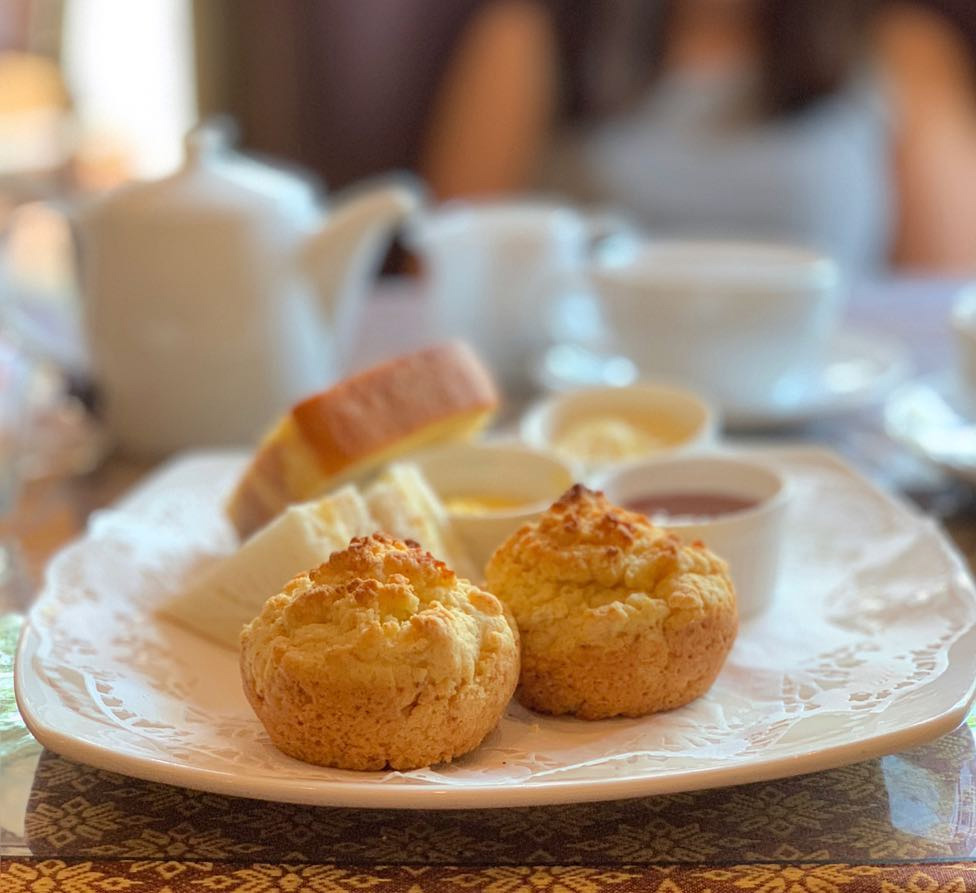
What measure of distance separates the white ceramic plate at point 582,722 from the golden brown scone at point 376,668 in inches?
1.0

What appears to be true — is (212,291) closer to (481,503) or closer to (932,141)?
(481,503)

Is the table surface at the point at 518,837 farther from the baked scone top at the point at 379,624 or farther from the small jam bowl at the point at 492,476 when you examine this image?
the small jam bowl at the point at 492,476

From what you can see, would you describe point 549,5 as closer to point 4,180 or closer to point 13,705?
point 4,180

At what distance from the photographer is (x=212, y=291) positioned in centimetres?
182

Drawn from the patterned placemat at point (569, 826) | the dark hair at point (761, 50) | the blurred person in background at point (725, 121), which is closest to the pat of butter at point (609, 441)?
the patterned placemat at point (569, 826)

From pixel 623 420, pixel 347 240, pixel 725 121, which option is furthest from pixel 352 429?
pixel 725 121

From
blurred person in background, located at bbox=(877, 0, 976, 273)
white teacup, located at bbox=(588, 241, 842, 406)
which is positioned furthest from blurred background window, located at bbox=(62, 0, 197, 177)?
white teacup, located at bbox=(588, 241, 842, 406)

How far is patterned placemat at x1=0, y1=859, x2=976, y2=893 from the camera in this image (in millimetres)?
843

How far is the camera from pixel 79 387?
2.08 meters

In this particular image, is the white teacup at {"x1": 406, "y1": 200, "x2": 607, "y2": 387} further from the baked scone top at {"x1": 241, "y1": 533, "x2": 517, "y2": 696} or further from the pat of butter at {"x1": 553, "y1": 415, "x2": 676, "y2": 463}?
the baked scone top at {"x1": 241, "y1": 533, "x2": 517, "y2": 696}

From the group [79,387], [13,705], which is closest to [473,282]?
[79,387]

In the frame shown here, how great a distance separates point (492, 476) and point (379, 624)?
0.56 meters

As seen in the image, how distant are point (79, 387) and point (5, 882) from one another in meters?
1.32

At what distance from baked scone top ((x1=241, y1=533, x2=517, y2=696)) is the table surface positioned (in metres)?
0.11
